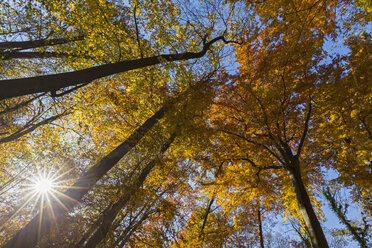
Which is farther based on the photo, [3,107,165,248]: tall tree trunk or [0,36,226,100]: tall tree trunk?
[3,107,165,248]: tall tree trunk

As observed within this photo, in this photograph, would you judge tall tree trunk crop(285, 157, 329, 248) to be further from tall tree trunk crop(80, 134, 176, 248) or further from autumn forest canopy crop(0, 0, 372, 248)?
tall tree trunk crop(80, 134, 176, 248)

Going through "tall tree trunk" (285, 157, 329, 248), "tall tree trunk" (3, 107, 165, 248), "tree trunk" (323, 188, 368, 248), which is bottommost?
"tall tree trunk" (3, 107, 165, 248)

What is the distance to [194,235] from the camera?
9.22 metres

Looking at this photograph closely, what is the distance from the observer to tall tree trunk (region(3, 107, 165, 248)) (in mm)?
3340

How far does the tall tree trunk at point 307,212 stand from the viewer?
420 centimetres

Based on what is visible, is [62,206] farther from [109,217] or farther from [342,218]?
[342,218]

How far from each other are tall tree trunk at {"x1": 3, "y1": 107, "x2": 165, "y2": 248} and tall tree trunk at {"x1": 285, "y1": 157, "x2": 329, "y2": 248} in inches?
214

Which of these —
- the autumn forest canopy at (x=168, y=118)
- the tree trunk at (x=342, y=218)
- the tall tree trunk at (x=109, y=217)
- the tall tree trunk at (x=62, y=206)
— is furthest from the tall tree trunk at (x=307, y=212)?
the tree trunk at (x=342, y=218)

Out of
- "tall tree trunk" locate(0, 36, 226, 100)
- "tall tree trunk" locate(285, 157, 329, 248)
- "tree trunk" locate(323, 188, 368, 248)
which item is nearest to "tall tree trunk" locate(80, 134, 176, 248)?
"tall tree trunk" locate(0, 36, 226, 100)

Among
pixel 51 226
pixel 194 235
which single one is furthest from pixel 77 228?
pixel 194 235

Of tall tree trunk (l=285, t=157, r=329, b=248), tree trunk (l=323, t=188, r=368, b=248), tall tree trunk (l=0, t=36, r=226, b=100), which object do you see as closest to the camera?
tall tree trunk (l=0, t=36, r=226, b=100)

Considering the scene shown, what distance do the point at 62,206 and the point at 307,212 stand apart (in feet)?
22.0

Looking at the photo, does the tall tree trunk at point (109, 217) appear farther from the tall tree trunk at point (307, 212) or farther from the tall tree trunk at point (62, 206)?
the tall tree trunk at point (307, 212)

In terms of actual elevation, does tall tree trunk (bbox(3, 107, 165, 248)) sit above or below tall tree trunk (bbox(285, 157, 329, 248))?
below
